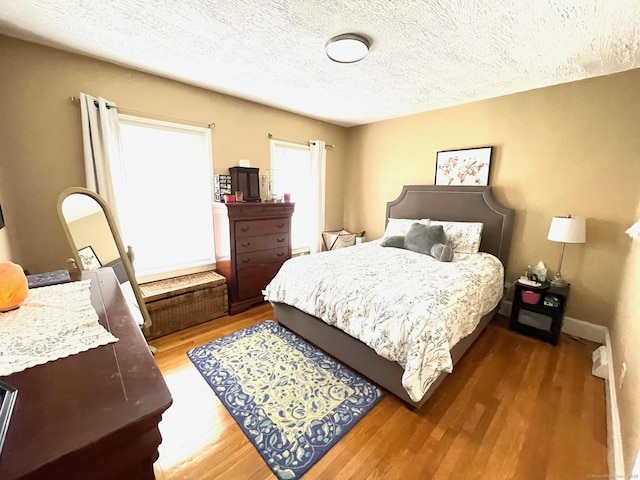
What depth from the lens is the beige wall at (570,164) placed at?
7.59ft

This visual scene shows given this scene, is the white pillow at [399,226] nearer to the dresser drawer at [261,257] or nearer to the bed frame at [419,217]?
the bed frame at [419,217]

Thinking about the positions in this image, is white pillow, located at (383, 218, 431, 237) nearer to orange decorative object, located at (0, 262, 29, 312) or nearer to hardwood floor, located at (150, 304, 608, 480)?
hardwood floor, located at (150, 304, 608, 480)

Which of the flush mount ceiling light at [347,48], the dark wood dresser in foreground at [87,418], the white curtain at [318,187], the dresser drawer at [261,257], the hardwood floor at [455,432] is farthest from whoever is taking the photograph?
the white curtain at [318,187]

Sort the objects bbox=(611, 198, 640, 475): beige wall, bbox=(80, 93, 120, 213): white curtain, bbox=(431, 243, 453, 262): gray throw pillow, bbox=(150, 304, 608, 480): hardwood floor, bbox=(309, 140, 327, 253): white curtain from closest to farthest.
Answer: bbox=(611, 198, 640, 475): beige wall
bbox=(150, 304, 608, 480): hardwood floor
bbox=(80, 93, 120, 213): white curtain
bbox=(431, 243, 453, 262): gray throw pillow
bbox=(309, 140, 327, 253): white curtain

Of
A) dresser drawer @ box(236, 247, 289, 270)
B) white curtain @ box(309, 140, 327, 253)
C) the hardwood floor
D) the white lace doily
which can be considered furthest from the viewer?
white curtain @ box(309, 140, 327, 253)

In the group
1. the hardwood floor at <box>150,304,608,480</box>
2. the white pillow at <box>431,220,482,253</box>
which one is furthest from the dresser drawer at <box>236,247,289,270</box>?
the white pillow at <box>431,220,482,253</box>

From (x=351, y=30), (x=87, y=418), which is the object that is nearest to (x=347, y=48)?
(x=351, y=30)

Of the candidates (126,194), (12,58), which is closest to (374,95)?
(126,194)

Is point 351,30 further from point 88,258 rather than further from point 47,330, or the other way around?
point 88,258

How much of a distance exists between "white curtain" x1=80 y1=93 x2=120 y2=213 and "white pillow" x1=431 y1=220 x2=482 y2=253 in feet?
11.2

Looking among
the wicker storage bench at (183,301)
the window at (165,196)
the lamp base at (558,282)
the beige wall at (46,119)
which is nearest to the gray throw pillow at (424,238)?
the lamp base at (558,282)

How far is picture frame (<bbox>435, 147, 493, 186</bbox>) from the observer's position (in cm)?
303

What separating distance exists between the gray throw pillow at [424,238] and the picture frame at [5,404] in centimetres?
292

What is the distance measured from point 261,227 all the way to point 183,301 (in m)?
1.12
